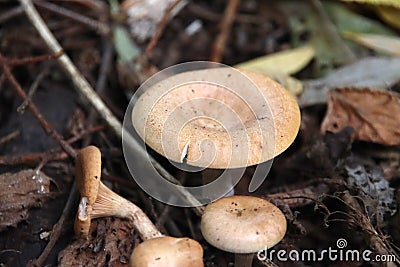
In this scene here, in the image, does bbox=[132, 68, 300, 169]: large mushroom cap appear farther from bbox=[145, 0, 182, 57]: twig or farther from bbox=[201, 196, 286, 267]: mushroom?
bbox=[145, 0, 182, 57]: twig

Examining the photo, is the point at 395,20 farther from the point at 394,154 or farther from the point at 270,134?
the point at 270,134

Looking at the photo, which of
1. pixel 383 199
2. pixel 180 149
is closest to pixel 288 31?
pixel 383 199

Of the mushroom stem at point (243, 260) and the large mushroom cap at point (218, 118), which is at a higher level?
the large mushroom cap at point (218, 118)

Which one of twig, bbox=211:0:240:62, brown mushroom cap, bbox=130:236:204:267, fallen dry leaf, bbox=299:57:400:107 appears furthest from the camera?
twig, bbox=211:0:240:62

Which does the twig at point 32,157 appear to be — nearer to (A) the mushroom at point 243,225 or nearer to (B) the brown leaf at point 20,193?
(B) the brown leaf at point 20,193

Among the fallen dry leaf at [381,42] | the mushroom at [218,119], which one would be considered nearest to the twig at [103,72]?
the mushroom at [218,119]

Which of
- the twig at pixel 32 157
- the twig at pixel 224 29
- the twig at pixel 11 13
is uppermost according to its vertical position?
the twig at pixel 11 13

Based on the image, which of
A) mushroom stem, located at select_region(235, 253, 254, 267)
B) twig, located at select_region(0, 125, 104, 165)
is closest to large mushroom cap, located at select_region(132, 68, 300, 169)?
mushroom stem, located at select_region(235, 253, 254, 267)
